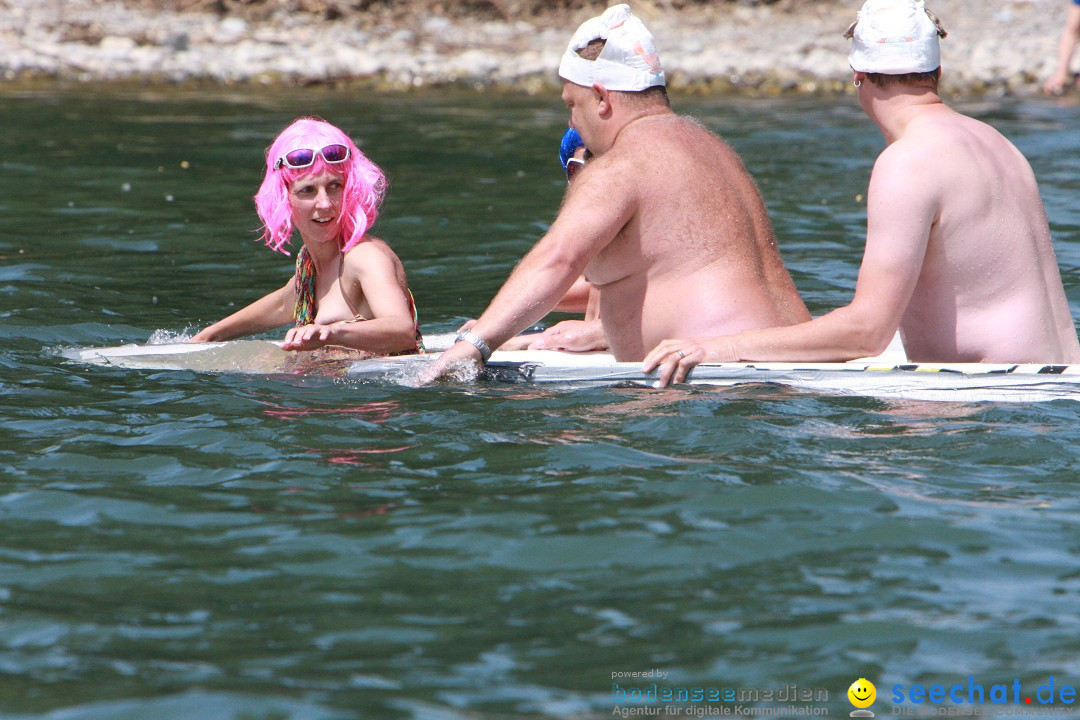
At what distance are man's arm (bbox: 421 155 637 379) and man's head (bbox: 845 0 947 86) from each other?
2.83 feet

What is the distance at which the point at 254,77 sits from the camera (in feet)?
58.6

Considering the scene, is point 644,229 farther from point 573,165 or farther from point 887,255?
point 573,165

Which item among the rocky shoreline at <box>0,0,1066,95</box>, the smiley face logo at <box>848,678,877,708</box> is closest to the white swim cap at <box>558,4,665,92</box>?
the smiley face logo at <box>848,678,877,708</box>

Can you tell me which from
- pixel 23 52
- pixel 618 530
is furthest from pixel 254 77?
pixel 618 530

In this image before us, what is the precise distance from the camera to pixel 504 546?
350 centimetres

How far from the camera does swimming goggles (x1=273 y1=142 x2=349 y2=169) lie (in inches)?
211

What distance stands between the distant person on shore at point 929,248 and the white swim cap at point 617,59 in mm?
727

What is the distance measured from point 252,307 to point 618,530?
→ 2.87 metres

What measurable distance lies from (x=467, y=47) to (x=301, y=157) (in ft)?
46.8

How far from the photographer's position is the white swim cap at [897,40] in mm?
4406

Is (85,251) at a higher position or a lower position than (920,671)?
higher

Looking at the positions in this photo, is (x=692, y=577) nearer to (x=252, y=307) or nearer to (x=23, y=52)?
(x=252, y=307)

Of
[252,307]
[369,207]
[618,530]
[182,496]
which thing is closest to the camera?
[618,530]

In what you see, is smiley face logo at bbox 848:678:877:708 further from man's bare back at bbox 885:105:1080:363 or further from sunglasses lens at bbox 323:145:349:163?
sunglasses lens at bbox 323:145:349:163
